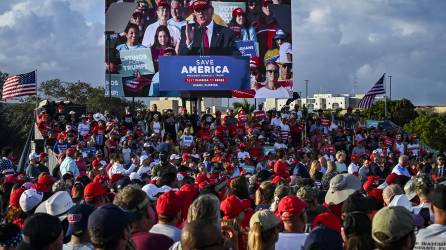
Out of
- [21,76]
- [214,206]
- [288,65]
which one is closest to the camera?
→ [214,206]

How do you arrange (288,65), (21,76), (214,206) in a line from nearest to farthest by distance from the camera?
(214,206) < (21,76) < (288,65)

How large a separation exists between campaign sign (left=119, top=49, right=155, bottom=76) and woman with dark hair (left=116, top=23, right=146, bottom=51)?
19 centimetres

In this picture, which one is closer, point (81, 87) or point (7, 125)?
point (7, 125)

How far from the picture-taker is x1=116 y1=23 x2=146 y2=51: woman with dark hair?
3077 cm

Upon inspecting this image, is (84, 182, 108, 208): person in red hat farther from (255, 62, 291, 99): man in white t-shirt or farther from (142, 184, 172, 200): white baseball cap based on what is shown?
(255, 62, 291, 99): man in white t-shirt

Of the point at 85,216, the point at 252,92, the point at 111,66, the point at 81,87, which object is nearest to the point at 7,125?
the point at 81,87

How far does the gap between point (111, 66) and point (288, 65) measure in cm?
888

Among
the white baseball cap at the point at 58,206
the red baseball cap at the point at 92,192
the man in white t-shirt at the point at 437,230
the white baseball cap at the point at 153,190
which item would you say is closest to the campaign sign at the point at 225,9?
the white baseball cap at the point at 153,190

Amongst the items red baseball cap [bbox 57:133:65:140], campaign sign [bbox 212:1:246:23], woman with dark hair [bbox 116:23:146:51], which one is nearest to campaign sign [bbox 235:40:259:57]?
campaign sign [bbox 212:1:246:23]

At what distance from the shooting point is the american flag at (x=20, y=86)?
2539cm

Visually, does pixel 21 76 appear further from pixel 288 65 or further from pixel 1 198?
pixel 1 198

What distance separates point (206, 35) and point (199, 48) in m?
0.79

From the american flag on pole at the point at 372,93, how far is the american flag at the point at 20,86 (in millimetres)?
14550

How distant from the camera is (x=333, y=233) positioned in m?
4.25
